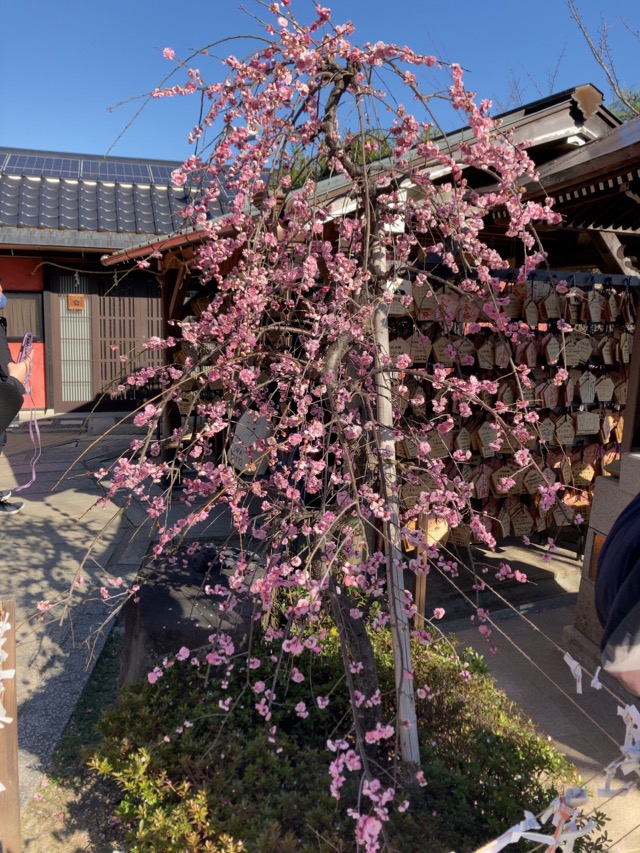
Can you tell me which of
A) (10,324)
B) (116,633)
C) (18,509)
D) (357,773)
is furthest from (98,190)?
(357,773)

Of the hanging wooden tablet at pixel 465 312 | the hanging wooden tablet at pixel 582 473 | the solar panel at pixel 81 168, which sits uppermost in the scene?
the solar panel at pixel 81 168

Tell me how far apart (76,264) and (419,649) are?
10.4 m

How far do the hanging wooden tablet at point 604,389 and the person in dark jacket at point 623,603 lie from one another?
3729mm

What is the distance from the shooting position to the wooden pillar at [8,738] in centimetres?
212

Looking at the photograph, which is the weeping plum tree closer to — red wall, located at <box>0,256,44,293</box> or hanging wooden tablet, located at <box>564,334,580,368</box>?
hanging wooden tablet, located at <box>564,334,580,368</box>

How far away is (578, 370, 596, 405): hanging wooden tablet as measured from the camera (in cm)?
490

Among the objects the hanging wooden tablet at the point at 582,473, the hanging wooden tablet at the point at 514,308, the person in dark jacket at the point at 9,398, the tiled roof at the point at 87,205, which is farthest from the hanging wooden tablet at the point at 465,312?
the tiled roof at the point at 87,205

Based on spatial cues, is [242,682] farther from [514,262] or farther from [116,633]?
[514,262]

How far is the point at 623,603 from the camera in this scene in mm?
1406

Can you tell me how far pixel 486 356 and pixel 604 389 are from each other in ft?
4.21

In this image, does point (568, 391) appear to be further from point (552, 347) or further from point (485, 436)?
point (485, 436)

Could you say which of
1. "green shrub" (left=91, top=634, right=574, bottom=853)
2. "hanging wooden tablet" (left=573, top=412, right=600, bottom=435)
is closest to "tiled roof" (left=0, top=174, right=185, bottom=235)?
"hanging wooden tablet" (left=573, top=412, right=600, bottom=435)

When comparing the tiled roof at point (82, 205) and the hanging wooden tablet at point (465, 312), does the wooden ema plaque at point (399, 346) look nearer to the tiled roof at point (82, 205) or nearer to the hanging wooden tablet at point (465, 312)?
the hanging wooden tablet at point (465, 312)

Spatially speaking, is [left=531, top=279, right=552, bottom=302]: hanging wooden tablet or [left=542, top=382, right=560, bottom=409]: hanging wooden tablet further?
[left=542, top=382, right=560, bottom=409]: hanging wooden tablet
